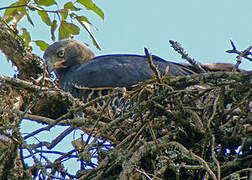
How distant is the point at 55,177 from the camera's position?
3.04 meters

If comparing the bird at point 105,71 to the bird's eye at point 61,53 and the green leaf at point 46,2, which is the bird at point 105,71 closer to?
the bird's eye at point 61,53

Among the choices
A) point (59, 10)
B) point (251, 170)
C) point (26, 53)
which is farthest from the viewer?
point (26, 53)

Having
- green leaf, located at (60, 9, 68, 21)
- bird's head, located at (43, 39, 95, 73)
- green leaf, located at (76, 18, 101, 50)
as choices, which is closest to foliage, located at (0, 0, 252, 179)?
green leaf, located at (76, 18, 101, 50)

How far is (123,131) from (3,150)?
2.92 ft

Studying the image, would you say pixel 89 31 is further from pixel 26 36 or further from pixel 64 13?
pixel 26 36

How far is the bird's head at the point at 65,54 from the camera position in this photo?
5.75 meters

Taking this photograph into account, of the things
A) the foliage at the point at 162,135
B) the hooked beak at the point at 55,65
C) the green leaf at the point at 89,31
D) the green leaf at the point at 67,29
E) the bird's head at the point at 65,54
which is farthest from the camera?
the bird's head at the point at 65,54

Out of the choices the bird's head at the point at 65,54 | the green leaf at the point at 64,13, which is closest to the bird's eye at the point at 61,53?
the bird's head at the point at 65,54

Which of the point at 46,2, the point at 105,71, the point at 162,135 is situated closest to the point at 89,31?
the point at 46,2

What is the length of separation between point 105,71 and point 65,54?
1.00 metres

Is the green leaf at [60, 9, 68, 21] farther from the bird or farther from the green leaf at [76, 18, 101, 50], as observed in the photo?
the bird

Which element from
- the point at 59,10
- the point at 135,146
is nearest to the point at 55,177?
the point at 135,146

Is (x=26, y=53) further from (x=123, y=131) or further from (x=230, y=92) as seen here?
(x=230, y=92)

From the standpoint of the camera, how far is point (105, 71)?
206 inches
